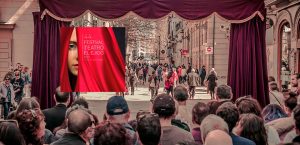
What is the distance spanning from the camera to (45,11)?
12.5 metres

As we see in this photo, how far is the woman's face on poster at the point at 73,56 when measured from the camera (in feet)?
39.7

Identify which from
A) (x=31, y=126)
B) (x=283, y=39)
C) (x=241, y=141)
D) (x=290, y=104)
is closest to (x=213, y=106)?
(x=290, y=104)

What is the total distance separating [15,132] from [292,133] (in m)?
3.29

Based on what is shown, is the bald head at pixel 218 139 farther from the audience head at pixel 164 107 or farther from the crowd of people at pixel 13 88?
the crowd of people at pixel 13 88

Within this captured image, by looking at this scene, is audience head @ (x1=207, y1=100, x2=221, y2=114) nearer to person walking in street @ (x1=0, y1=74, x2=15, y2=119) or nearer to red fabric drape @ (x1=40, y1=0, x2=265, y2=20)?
red fabric drape @ (x1=40, y1=0, x2=265, y2=20)

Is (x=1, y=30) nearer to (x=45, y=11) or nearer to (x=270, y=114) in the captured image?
(x=45, y=11)

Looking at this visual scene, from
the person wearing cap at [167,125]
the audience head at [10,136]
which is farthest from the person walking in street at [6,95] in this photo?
the audience head at [10,136]

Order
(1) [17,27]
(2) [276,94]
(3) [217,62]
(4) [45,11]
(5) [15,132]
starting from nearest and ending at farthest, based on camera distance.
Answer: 1. (5) [15,132]
2. (2) [276,94]
3. (4) [45,11]
4. (1) [17,27]
5. (3) [217,62]

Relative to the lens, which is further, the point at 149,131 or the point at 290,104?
the point at 290,104

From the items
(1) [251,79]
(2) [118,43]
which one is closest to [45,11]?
(2) [118,43]

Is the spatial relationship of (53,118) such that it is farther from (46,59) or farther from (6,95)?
(6,95)

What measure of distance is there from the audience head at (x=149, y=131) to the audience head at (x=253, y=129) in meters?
1.23

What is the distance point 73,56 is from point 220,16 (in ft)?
12.2

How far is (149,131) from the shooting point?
489cm
